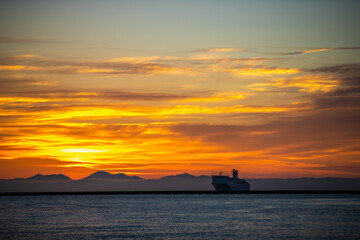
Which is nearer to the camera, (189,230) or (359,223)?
(189,230)

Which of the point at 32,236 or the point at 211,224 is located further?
the point at 211,224

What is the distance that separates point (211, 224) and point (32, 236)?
24305 mm

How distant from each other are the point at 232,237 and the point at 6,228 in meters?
29.1

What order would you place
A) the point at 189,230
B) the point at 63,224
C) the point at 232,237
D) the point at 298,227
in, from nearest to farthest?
the point at 232,237, the point at 189,230, the point at 298,227, the point at 63,224

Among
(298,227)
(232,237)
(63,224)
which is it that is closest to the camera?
(232,237)

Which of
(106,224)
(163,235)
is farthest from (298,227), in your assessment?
(106,224)

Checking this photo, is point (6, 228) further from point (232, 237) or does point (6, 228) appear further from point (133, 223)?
point (232, 237)

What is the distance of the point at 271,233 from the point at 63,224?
2869 centimetres

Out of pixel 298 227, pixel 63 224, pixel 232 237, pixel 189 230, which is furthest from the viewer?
pixel 63 224

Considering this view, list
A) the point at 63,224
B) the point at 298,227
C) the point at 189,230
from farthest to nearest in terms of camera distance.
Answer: the point at 63,224, the point at 298,227, the point at 189,230

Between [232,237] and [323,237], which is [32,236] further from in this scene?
[323,237]

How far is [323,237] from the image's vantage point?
52562 millimetres

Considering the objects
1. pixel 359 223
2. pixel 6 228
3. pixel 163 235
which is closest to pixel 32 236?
pixel 6 228

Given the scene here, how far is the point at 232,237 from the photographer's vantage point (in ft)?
170
